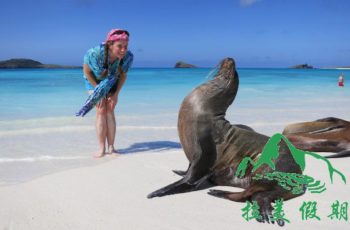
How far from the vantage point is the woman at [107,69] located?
568 centimetres

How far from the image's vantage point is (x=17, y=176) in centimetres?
482

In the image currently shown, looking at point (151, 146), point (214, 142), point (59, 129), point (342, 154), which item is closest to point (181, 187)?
point (214, 142)

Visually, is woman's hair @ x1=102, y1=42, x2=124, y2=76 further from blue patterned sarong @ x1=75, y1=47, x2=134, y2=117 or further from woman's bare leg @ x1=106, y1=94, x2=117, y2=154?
woman's bare leg @ x1=106, y1=94, x2=117, y2=154

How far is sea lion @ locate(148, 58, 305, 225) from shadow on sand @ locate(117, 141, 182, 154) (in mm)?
2135

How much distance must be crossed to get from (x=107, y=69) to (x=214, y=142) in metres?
2.31

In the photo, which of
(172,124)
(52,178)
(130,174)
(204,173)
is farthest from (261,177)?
(172,124)

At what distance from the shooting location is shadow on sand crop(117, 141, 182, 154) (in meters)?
6.33

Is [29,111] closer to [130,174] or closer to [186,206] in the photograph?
[130,174]

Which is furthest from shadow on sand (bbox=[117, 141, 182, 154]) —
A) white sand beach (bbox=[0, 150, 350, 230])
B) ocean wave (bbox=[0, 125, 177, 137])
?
white sand beach (bbox=[0, 150, 350, 230])

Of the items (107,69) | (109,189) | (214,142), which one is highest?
(107,69)

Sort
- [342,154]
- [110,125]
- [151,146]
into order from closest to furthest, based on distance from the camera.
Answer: [342,154], [110,125], [151,146]

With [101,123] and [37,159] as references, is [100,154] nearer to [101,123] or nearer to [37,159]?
[101,123]

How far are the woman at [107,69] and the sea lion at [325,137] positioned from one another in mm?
2406

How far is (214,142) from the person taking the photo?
13.5ft
